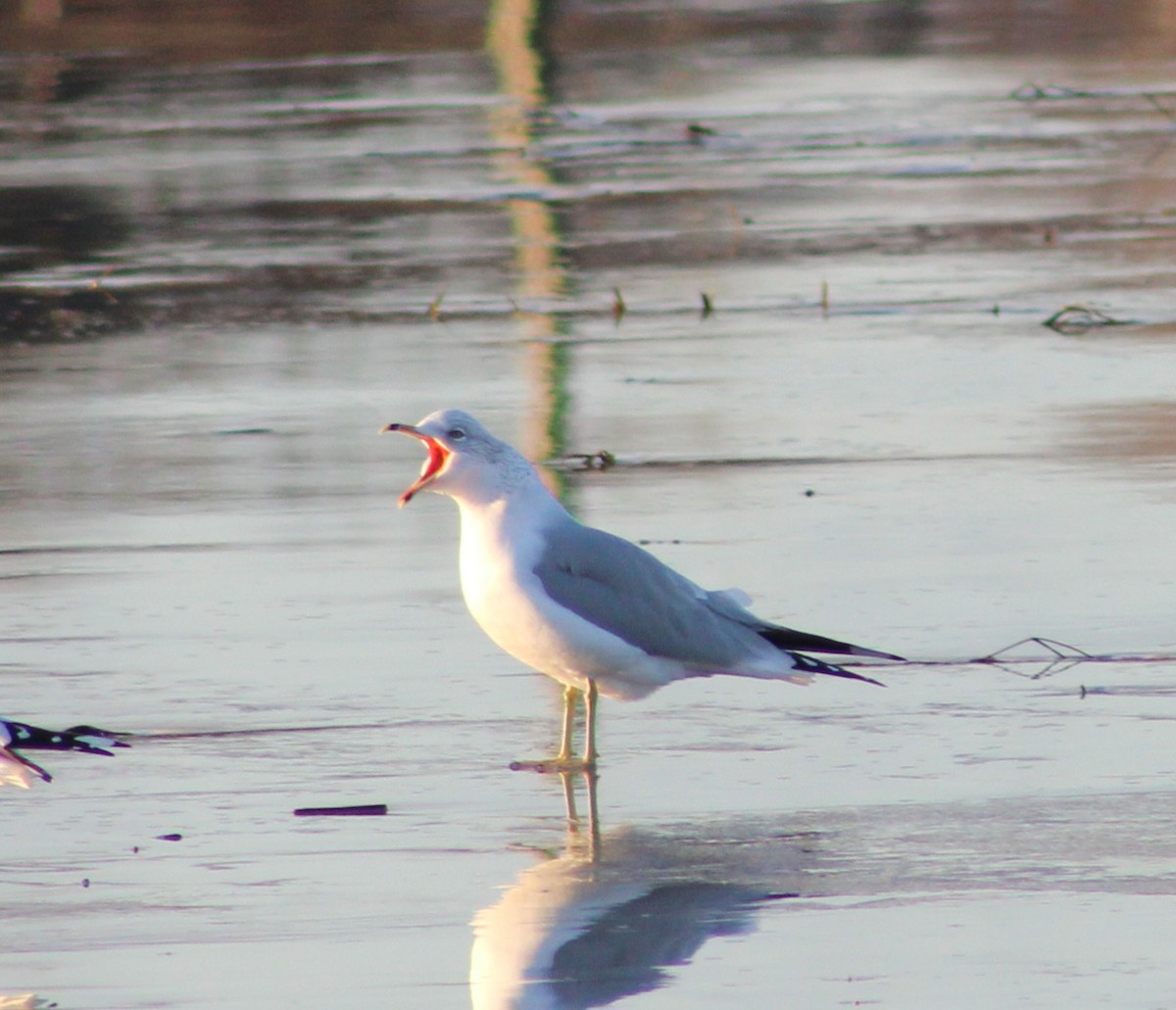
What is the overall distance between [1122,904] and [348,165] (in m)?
12.4

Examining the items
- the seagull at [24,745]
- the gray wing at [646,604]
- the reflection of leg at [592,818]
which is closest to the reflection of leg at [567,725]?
the reflection of leg at [592,818]

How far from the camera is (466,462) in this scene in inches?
243

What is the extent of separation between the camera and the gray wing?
5984mm

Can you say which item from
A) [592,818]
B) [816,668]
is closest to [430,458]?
[816,668]

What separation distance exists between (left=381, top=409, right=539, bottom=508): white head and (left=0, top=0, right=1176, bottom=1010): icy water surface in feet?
1.68

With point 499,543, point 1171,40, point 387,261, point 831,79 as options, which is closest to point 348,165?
point 387,261

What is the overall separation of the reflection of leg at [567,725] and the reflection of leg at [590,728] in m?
0.04

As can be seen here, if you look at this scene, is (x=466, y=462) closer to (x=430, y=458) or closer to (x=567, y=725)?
(x=430, y=458)

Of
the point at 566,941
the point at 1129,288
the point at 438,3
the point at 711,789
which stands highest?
the point at 438,3

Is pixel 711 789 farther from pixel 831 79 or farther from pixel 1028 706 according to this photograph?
pixel 831 79

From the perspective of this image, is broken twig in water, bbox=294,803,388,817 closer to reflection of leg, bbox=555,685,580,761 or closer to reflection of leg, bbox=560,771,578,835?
reflection of leg, bbox=560,771,578,835

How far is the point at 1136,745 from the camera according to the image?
18.9ft

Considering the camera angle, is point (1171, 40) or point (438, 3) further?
point (438, 3)

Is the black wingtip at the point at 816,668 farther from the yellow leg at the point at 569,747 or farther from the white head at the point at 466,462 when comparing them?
the white head at the point at 466,462
